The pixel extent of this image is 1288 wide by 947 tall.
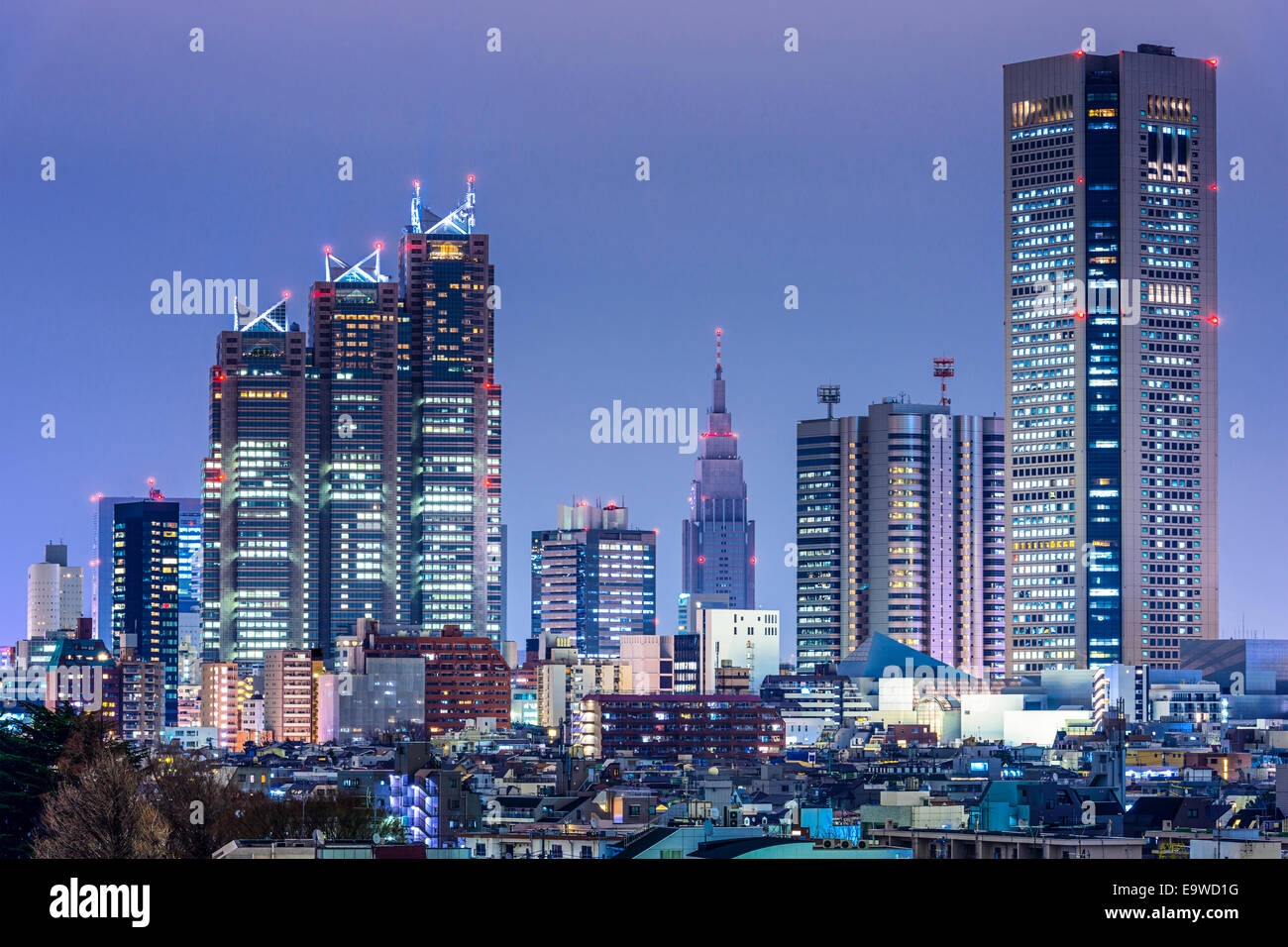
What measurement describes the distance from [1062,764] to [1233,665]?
5701 centimetres

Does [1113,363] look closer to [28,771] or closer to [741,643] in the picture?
[741,643]

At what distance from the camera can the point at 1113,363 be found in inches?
6093

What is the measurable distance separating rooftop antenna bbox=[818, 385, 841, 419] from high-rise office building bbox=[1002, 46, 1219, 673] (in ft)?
84.7

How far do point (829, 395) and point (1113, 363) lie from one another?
3253 centimetres

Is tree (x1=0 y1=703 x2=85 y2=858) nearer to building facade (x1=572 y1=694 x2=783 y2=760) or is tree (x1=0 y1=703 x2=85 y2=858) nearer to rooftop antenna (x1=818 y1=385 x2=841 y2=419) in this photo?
building facade (x1=572 y1=694 x2=783 y2=760)

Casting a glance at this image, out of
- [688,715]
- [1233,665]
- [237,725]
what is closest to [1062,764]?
[688,715]

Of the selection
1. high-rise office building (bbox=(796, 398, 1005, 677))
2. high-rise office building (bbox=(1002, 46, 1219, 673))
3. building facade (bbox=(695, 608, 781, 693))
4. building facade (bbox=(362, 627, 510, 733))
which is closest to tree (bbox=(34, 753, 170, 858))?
building facade (bbox=(362, 627, 510, 733))

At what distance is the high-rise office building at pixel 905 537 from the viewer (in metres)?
176

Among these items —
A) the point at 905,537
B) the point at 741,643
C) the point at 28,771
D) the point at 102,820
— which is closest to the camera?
the point at 102,820

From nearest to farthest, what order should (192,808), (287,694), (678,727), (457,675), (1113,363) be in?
(192,808) < (678,727) < (1113,363) < (457,675) < (287,694)

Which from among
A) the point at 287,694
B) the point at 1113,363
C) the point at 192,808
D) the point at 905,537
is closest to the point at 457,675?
the point at 287,694

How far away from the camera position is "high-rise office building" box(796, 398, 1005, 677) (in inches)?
6909
